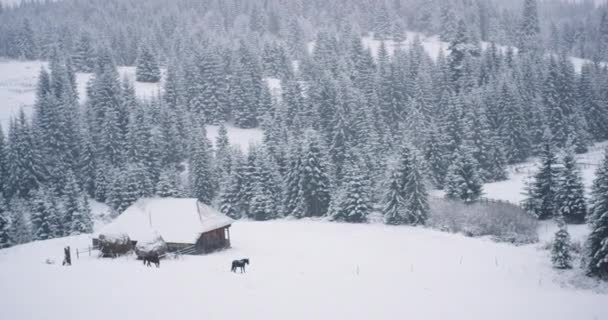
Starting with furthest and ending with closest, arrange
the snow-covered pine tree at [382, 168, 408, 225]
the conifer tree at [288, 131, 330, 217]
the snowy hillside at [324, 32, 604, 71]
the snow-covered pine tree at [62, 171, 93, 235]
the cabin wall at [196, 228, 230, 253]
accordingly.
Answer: the snowy hillside at [324, 32, 604, 71], the snow-covered pine tree at [62, 171, 93, 235], the conifer tree at [288, 131, 330, 217], the snow-covered pine tree at [382, 168, 408, 225], the cabin wall at [196, 228, 230, 253]

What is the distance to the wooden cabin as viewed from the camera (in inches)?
1433

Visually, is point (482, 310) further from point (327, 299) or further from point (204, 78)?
point (204, 78)

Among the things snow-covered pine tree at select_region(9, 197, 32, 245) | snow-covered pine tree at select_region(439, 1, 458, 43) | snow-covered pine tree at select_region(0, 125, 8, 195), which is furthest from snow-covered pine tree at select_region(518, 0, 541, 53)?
snow-covered pine tree at select_region(9, 197, 32, 245)

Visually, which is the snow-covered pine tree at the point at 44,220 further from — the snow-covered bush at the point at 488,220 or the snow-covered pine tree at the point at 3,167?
the snow-covered bush at the point at 488,220

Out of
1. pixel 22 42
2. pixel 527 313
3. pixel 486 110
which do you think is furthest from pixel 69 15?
pixel 527 313

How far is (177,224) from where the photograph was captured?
37750 millimetres

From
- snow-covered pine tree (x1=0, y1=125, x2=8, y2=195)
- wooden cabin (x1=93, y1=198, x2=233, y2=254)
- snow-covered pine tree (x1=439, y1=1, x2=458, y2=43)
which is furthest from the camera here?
A: snow-covered pine tree (x1=439, y1=1, x2=458, y2=43)

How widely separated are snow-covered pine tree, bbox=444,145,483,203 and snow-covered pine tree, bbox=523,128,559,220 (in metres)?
5.41

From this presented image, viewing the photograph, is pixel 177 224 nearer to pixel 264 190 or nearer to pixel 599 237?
pixel 264 190

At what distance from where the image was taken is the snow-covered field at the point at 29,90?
87562mm

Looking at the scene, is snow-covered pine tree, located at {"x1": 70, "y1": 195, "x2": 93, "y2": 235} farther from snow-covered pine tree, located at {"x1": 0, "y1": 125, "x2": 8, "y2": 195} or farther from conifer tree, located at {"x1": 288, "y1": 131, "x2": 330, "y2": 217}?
conifer tree, located at {"x1": 288, "y1": 131, "x2": 330, "y2": 217}

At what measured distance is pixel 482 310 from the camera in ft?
78.0

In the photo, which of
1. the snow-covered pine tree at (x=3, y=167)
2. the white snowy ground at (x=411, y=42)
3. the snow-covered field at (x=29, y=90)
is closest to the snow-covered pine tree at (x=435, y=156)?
the snow-covered field at (x=29, y=90)

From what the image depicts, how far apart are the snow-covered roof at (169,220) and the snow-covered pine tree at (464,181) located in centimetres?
2645
